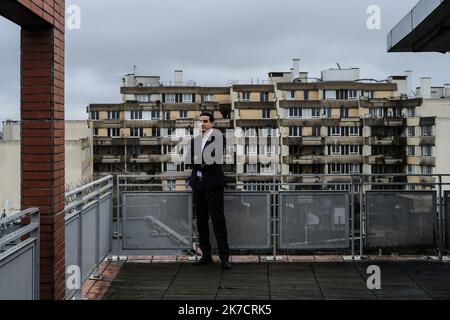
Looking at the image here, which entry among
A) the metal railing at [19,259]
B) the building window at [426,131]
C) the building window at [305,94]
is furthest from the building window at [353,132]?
the metal railing at [19,259]

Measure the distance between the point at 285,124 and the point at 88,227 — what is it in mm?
78255

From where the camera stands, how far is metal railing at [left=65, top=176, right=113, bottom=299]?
600 cm

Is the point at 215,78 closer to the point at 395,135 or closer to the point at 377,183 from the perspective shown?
the point at 395,135

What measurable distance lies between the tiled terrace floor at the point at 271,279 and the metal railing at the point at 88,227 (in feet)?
0.92

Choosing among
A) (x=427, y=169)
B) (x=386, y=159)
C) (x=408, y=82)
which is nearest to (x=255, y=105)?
(x=386, y=159)

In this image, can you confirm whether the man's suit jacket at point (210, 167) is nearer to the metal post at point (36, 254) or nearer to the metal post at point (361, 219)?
the metal post at point (361, 219)

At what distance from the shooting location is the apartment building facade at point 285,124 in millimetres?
82688

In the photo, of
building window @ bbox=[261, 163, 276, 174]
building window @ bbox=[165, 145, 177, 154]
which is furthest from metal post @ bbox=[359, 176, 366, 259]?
building window @ bbox=[165, 145, 177, 154]

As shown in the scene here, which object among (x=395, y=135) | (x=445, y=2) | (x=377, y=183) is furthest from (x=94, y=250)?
(x=395, y=135)

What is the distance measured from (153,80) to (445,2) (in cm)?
8467

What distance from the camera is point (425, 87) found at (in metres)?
78.1

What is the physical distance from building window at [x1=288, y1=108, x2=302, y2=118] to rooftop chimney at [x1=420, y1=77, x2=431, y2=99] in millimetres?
16486

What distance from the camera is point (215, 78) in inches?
3590

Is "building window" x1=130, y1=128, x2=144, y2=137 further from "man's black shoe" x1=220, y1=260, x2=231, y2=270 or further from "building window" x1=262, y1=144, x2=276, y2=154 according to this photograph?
"man's black shoe" x1=220, y1=260, x2=231, y2=270
